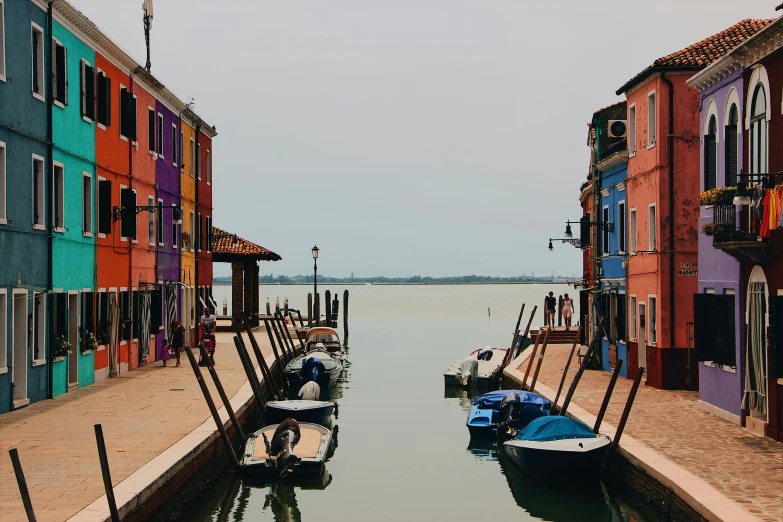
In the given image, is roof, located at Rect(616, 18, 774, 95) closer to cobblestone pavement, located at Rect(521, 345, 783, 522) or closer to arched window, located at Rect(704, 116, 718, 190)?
arched window, located at Rect(704, 116, 718, 190)

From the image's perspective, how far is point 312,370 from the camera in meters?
31.5

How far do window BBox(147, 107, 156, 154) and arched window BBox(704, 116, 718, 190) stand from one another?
17.4 m

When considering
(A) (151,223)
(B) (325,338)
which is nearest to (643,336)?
(A) (151,223)

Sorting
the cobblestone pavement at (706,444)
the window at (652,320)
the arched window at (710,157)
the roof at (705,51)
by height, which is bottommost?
the cobblestone pavement at (706,444)

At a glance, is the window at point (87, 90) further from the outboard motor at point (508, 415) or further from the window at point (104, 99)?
the outboard motor at point (508, 415)

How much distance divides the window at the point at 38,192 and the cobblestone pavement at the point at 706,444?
12.3 m

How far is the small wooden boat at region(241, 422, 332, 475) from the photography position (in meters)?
17.8

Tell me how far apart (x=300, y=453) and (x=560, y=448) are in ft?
15.4

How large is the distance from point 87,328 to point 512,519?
492 inches

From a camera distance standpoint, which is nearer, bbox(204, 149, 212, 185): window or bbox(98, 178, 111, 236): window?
bbox(98, 178, 111, 236): window

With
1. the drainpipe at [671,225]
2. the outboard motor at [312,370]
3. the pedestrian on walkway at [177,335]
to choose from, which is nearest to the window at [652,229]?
the drainpipe at [671,225]

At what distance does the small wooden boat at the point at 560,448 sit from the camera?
1689cm

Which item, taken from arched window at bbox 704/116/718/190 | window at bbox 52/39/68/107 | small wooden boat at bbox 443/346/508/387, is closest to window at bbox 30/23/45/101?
window at bbox 52/39/68/107

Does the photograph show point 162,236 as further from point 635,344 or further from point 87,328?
point 635,344
